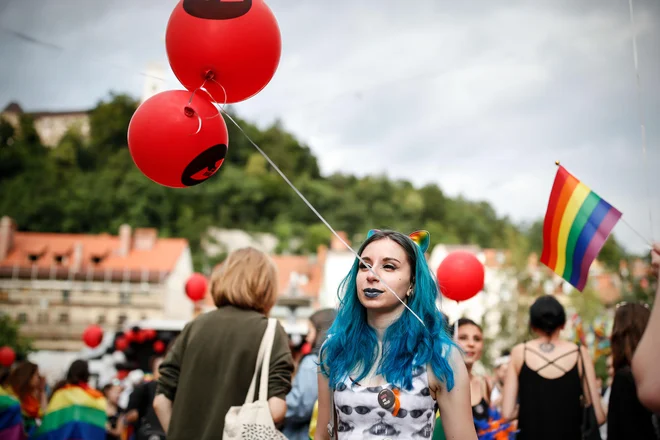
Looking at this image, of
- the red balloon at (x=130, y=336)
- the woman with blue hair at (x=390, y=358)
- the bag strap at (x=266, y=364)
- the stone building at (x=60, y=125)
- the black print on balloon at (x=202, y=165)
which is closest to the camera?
the woman with blue hair at (x=390, y=358)

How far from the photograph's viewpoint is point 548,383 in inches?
170

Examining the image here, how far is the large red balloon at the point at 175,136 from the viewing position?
2727mm

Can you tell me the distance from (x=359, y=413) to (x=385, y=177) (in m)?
84.7

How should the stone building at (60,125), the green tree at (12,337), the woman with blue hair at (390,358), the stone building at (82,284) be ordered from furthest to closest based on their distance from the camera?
the stone building at (60,125) → the stone building at (82,284) → the green tree at (12,337) → the woman with blue hair at (390,358)

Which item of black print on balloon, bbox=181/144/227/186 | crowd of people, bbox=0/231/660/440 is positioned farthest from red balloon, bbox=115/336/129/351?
black print on balloon, bbox=181/144/227/186

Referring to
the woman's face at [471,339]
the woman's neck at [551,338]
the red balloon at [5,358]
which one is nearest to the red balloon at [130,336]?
the red balloon at [5,358]

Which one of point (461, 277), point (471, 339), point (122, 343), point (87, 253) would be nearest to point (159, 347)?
point (122, 343)

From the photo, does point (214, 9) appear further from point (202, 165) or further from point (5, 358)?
point (5, 358)

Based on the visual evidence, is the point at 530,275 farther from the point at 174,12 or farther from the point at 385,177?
the point at 385,177

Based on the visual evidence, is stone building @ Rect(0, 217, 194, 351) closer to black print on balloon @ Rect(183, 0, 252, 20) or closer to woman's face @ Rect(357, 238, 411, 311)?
black print on balloon @ Rect(183, 0, 252, 20)

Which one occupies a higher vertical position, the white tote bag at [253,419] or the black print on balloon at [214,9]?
the black print on balloon at [214,9]

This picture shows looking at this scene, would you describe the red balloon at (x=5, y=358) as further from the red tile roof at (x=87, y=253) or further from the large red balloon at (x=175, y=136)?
the red tile roof at (x=87, y=253)

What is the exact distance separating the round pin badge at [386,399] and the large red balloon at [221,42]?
5.07 ft

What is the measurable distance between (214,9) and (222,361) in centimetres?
178
